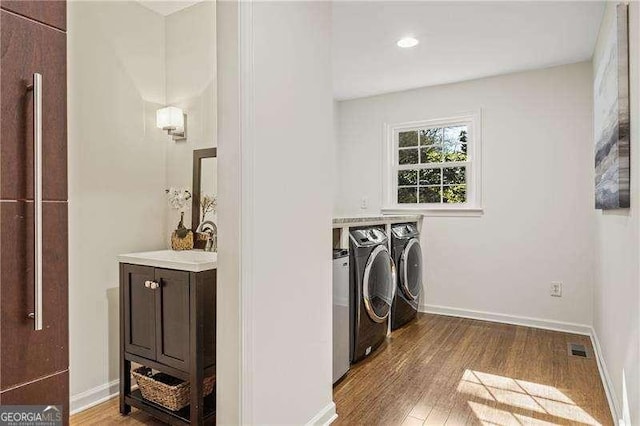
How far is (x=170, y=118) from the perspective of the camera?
8.39ft

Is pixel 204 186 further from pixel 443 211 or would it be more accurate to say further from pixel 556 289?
pixel 556 289

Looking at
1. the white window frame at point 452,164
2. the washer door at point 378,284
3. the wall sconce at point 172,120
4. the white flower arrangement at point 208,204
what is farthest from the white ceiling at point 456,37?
the washer door at point 378,284

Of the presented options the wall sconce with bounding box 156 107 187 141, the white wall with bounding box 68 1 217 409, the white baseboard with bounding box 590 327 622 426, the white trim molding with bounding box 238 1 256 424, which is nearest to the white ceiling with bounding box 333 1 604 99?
the white wall with bounding box 68 1 217 409

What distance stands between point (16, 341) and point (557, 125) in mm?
4078

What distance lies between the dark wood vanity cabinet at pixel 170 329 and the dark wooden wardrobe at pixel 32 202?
72 cm

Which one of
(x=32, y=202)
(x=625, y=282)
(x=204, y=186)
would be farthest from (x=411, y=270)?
(x=32, y=202)

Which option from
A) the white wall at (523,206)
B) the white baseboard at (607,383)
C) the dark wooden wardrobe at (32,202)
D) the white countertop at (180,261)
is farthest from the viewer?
the white wall at (523,206)

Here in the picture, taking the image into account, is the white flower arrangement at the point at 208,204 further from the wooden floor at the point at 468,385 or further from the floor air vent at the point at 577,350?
the floor air vent at the point at 577,350

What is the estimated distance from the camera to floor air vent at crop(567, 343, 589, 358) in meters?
3.05

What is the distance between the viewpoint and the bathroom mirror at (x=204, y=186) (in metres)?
2.56

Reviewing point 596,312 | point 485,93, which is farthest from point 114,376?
point 485,93

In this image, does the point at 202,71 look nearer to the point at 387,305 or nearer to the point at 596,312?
the point at 387,305

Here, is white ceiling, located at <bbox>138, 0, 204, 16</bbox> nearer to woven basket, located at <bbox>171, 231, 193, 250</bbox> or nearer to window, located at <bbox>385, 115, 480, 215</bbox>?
woven basket, located at <bbox>171, 231, 193, 250</bbox>

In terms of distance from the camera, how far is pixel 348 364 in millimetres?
2613
